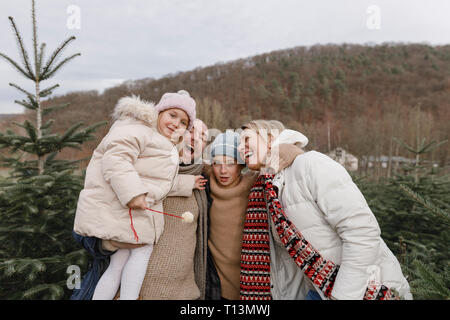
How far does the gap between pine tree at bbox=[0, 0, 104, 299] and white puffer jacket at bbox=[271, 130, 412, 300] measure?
1.81m

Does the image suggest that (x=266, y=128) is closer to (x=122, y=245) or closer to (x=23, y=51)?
(x=122, y=245)

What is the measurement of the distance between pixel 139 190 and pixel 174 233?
1.61ft

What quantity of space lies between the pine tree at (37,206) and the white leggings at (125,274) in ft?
1.34

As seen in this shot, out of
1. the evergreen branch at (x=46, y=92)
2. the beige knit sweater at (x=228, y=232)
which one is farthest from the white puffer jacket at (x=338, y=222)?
the evergreen branch at (x=46, y=92)

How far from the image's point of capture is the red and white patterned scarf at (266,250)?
1685 mm

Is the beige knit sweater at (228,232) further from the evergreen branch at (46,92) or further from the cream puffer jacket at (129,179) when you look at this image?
the evergreen branch at (46,92)

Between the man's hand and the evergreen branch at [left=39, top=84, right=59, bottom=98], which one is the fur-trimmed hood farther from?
the evergreen branch at [left=39, top=84, right=59, bottom=98]

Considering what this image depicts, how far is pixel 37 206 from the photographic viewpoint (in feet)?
7.86

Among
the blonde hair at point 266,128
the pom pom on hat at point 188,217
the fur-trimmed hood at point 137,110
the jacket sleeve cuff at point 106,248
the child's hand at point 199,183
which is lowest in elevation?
the jacket sleeve cuff at point 106,248

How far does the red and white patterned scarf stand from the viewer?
5.53 ft

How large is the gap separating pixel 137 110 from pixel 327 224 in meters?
1.53

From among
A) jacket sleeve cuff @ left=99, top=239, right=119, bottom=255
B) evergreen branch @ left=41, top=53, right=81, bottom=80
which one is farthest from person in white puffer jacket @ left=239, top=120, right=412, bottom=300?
evergreen branch @ left=41, top=53, right=81, bottom=80
